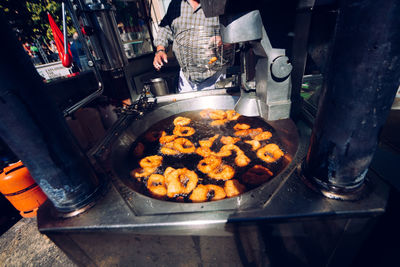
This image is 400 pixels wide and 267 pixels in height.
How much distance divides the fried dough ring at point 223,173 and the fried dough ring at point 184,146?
57 centimetres

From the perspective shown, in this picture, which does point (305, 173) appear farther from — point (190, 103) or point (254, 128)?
point (190, 103)

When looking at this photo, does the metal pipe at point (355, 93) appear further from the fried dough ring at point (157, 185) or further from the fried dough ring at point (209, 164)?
the fried dough ring at point (157, 185)

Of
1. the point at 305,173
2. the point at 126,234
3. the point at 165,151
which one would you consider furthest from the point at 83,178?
the point at 305,173

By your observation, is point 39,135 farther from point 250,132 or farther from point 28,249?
point 28,249

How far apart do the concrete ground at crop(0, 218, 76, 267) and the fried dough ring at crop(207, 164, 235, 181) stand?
273 centimetres

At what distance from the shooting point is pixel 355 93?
986 mm

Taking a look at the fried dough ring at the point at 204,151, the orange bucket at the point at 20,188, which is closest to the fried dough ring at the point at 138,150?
the fried dough ring at the point at 204,151

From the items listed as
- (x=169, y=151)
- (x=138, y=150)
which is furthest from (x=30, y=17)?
(x=169, y=151)

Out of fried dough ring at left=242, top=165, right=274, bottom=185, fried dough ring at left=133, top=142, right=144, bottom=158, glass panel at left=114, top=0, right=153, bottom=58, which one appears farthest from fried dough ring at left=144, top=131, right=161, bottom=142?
glass panel at left=114, top=0, right=153, bottom=58

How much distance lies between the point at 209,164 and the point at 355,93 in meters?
1.67

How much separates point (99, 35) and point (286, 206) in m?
4.41

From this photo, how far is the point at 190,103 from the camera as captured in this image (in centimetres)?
381

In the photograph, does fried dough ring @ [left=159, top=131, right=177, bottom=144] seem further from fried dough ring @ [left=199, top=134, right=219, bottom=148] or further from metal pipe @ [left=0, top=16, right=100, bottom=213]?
metal pipe @ [left=0, top=16, right=100, bottom=213]

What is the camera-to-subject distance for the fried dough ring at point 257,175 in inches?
78.7
